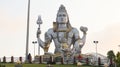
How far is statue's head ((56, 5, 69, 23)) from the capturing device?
67125mm

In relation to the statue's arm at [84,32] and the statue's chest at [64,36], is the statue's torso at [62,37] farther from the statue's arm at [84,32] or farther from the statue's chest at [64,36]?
the statue's arm at [84,32]

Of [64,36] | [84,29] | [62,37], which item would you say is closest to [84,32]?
[84,29]

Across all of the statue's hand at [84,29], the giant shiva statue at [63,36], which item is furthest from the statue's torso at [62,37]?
the statue's hand at [84,29]

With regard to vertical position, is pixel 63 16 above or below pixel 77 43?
above

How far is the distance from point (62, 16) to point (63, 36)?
10.7ft

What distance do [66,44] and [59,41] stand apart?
134 centimetres

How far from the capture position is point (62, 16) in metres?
67.2

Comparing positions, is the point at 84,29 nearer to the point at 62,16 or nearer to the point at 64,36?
the point at 64,36

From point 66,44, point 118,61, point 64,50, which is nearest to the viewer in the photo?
point 118,61

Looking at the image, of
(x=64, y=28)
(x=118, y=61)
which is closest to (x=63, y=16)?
(x=64, y=28)

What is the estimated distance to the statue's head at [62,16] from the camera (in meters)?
67.1

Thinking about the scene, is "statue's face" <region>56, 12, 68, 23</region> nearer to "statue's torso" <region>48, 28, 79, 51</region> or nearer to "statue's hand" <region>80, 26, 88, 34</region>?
"statue's torso" <region>48, 28, 79, 51</region>

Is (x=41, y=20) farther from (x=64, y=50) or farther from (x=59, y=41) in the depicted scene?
(x=64, y=50)

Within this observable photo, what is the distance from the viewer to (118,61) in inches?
1745
